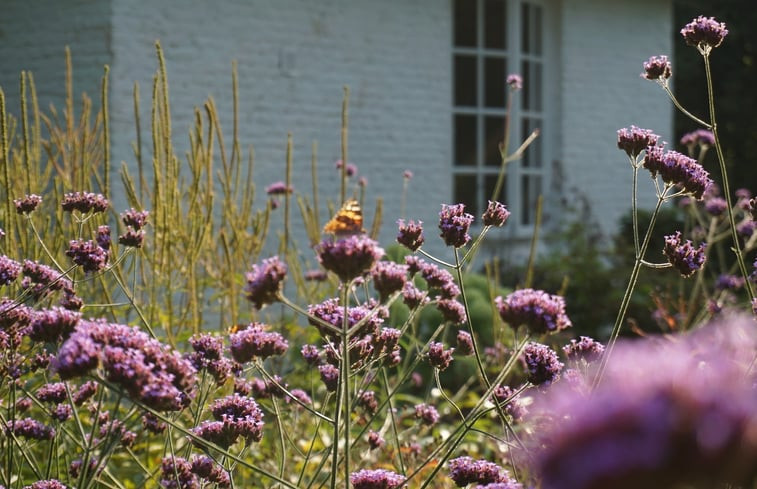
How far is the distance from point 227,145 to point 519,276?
8.43 ft

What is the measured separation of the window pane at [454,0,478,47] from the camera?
781 cm

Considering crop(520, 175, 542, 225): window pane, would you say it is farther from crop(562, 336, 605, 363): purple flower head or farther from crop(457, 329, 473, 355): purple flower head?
crop(562, 336, 605, 363): purple flower head

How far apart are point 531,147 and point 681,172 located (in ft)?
22.7

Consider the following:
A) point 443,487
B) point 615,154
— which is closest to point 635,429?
point 443,487

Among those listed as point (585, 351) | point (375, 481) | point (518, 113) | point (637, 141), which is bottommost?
point (375, 481)

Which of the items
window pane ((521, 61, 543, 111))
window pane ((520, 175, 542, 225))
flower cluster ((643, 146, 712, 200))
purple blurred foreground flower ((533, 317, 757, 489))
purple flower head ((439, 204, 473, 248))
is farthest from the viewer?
window pane ((520, 175, 542, 225))

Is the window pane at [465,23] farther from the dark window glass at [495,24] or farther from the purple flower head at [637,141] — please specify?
the purple flower head at [637,141]

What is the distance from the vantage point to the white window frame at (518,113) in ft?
25.9

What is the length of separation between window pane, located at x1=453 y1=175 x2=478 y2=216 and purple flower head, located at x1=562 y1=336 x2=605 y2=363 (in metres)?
6.17

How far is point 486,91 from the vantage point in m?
7.99

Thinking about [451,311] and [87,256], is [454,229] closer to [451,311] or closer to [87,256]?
[451,311]

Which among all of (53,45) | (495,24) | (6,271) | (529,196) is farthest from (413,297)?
(529,196)

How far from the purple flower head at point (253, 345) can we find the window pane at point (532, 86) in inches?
282

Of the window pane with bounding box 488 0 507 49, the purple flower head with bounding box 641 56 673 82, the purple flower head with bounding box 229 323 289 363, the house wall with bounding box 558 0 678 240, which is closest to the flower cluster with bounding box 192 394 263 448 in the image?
the purple flower head with bounding box 229 323 289 363
